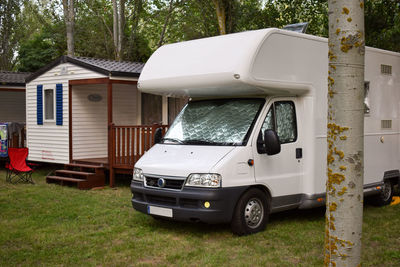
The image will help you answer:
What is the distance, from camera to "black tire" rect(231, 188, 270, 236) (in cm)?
652

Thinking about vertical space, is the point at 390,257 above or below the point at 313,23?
below

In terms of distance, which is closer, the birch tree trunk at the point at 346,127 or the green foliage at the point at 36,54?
the birch tree trunk at the point at 346,127

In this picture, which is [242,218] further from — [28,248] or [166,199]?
[28,248]

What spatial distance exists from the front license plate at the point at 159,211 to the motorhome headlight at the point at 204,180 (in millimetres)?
494

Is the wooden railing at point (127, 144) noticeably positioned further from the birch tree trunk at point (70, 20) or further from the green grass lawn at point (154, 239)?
the birch tree trunk at point (70, 20)

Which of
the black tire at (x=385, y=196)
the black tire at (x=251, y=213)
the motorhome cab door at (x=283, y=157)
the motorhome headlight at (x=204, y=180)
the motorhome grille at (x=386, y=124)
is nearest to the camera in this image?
the motorhome headlight at (x=204, y=180)

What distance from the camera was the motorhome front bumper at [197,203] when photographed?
628cm

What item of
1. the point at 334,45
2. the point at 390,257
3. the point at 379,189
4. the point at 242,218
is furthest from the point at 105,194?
the point at 334,45

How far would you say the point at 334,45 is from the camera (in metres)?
3.11

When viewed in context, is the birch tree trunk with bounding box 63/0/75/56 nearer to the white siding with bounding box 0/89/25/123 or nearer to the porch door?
the white siding with bounding box 0/89/25/123

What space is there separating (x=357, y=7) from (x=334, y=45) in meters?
0.27

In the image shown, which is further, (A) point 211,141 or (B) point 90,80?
(B) point 90,80

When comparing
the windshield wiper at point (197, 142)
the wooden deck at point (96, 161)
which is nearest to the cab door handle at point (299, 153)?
the windshield wiper at point (197, 142)

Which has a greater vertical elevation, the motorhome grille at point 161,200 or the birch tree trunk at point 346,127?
the birch tree trunk at point 346,127
